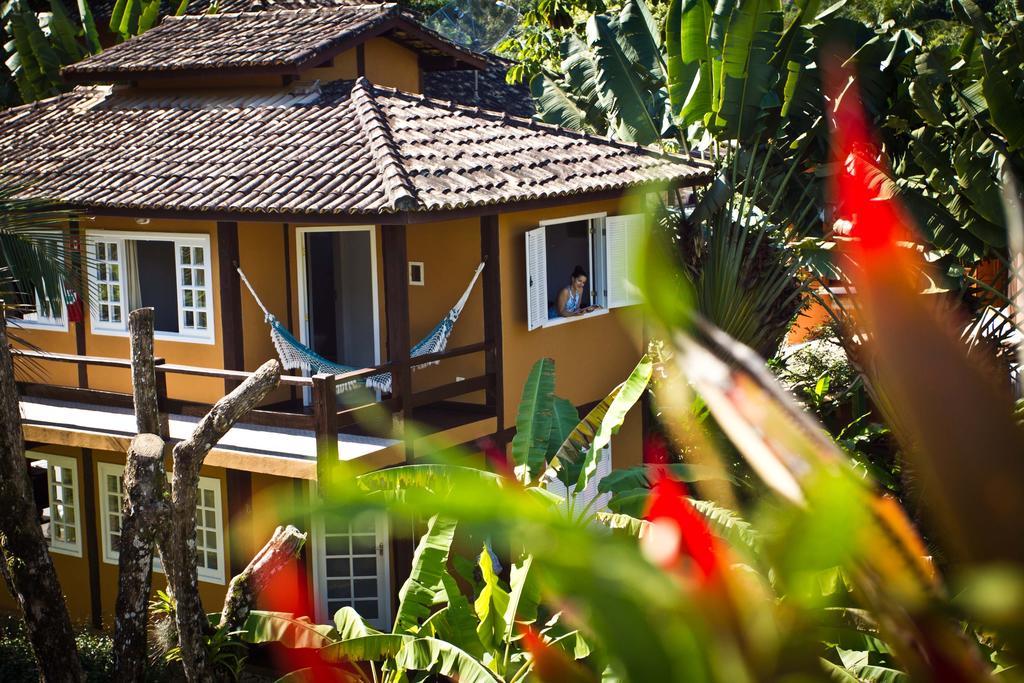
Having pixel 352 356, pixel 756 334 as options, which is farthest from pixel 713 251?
pixel 352 356

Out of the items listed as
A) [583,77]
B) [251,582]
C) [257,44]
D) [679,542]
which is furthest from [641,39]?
[679,542]

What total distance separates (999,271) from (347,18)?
8874 millimetres

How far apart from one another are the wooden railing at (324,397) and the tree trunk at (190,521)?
628mm

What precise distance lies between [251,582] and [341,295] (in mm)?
4212

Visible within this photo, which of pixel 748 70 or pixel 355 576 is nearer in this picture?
pixel 355 576

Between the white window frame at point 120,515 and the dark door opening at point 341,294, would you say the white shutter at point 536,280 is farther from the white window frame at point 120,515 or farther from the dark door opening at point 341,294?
the white window frame at point 120,515

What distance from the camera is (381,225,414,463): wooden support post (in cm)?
1123

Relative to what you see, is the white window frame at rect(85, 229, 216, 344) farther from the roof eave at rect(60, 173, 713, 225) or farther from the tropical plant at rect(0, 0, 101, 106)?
the tropical plant at rect(0, 0, 101, 106)

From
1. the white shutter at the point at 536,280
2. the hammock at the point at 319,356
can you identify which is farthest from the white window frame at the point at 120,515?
the white shutter at the point at 536,280

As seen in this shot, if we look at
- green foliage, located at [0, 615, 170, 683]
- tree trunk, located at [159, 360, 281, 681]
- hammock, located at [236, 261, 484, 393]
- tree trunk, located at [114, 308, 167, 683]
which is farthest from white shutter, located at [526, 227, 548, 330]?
green foliage, located at [0, 615, 170, 683]

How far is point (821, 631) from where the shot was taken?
896mm

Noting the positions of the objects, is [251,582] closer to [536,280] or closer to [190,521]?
[190,521]

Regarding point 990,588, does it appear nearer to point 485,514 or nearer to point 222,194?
point 485,514

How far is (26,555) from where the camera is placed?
9.45m
